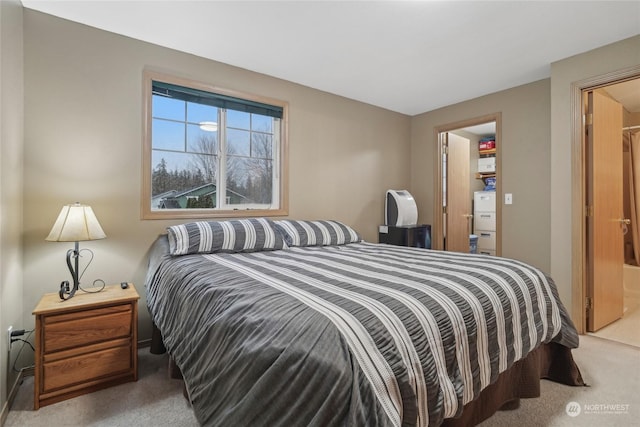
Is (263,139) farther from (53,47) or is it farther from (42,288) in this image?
(42,288)

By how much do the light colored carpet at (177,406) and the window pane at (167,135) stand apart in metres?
1.78

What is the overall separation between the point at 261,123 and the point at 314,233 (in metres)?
1.33

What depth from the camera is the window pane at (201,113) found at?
2.92m

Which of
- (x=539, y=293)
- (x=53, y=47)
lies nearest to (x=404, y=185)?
(x=539, y=293)

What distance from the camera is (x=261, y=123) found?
3.33 metres

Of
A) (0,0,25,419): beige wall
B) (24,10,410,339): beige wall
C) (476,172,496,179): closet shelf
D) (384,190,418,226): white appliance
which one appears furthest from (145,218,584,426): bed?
(476,172,496,179): closet shelf

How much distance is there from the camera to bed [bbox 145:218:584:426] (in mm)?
886

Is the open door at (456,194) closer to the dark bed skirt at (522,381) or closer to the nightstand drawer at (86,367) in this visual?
the dark bed skirt at (522,381)

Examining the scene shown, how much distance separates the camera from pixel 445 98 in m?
3.88

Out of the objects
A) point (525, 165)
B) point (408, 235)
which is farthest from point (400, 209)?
point (525, 165)

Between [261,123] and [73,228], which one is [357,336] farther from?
[261,123]

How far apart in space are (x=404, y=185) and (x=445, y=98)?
125cm

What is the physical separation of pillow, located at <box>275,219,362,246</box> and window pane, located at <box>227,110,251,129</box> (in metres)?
1.07

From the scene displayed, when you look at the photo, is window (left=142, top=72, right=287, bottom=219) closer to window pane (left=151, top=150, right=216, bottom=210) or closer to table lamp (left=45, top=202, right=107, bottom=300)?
window pane (left=151, top=150, right=216, bottom=210)
